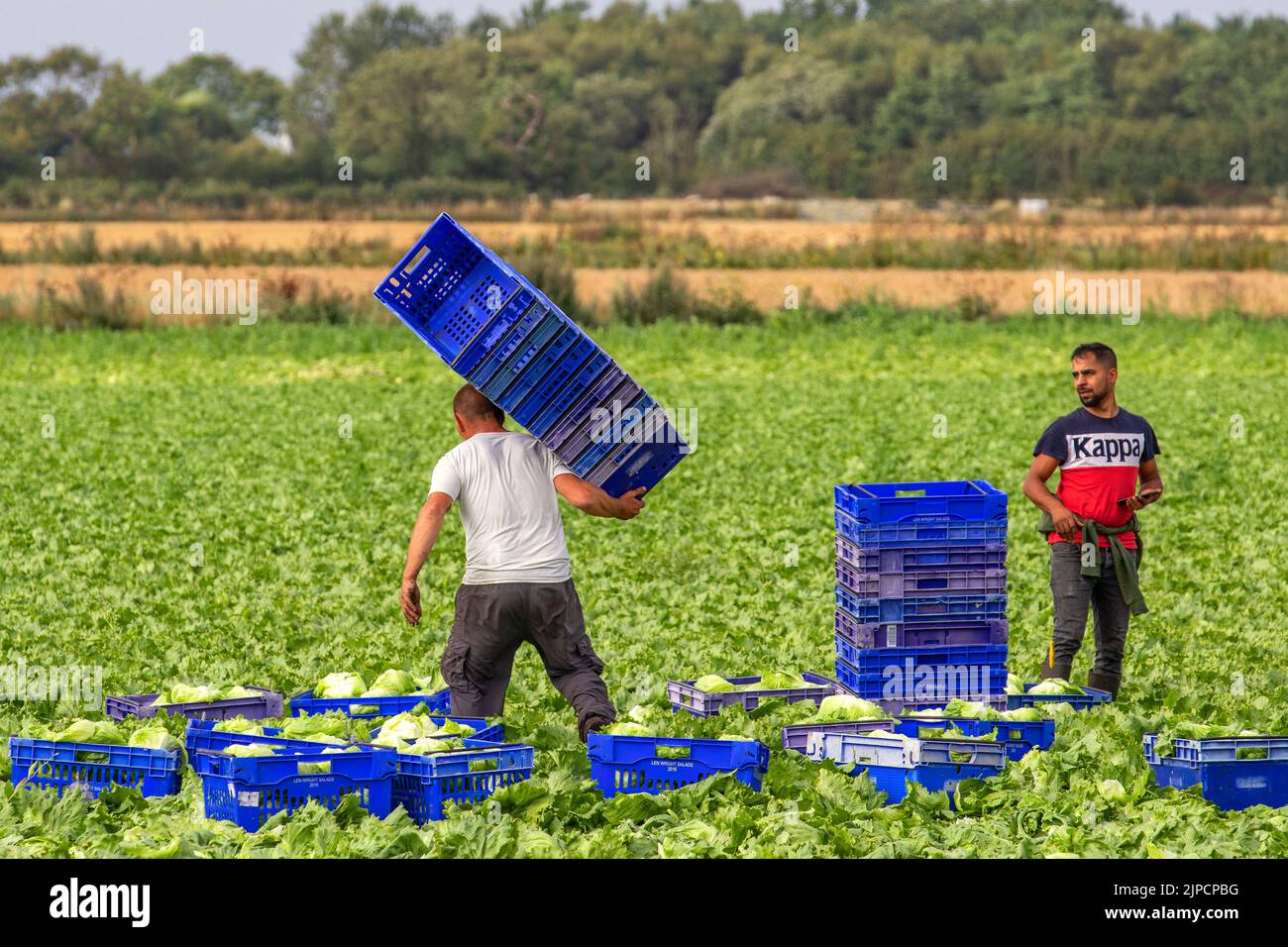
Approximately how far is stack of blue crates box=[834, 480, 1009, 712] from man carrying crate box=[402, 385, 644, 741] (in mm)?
1351

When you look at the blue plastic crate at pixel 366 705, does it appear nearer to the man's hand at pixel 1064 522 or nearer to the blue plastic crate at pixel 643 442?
the blue plastic crate at pixel 643 442

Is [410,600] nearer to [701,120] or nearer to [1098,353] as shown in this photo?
[1098,353]

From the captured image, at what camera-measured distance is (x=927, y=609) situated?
927 centimetres

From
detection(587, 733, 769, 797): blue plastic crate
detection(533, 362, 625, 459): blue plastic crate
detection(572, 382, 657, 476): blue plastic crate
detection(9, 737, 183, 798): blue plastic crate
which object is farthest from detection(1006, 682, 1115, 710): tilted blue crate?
detection(9, 737, 183, 798): blue plastic crate

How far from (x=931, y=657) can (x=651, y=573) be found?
18.2 ft

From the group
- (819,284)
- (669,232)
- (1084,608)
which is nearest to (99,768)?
(1084,608)

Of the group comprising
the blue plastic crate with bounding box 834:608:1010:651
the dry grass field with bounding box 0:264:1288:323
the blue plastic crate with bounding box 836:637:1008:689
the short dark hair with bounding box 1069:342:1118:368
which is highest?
the dry grass field with bounding box 0:264:1288:323

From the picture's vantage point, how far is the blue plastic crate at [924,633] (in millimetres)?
9242

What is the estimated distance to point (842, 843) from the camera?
22.6 ft

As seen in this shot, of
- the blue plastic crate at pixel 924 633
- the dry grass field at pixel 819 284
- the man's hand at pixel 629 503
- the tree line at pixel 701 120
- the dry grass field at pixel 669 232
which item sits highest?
the tree line at pixel 701 120

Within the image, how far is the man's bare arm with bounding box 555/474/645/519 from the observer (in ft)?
28.8

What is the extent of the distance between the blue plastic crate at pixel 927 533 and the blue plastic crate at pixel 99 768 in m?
3.60
